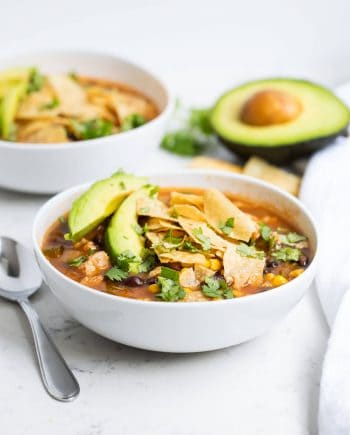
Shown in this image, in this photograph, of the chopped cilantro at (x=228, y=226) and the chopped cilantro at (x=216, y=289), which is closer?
the chopped cilantro at (x=216, y=289)

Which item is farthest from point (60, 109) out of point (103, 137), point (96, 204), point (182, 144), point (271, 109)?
point (96, 204)

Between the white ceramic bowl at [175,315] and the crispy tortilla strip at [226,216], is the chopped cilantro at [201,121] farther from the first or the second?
the white ceramic bowl at [175,315]

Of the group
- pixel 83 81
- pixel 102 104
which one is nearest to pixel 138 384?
pixel 102 104

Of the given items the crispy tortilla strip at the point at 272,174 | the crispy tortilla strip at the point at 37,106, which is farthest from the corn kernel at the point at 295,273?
the crispy tortilla strip at the point at 37,106

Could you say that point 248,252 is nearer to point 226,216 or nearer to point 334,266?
point 226,216

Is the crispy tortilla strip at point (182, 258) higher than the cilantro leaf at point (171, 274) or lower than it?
higher

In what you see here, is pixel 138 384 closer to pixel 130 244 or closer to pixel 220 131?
pixel 130 244
